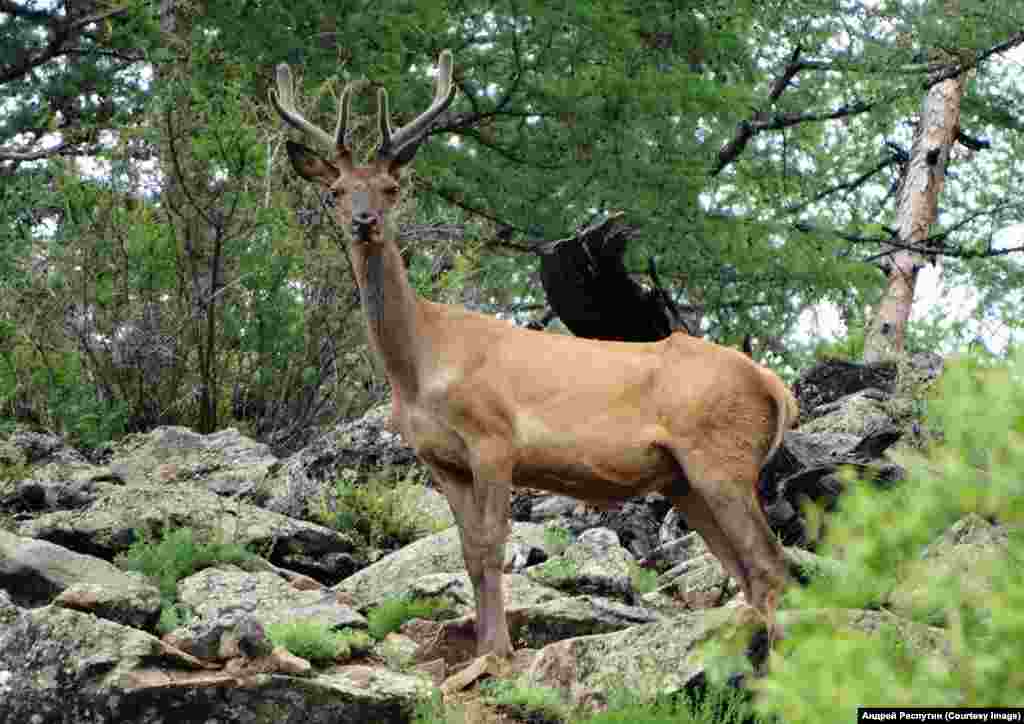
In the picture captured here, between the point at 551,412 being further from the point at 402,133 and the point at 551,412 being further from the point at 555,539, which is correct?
the point at 555,539

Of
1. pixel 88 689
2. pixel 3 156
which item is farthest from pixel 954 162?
pixel 88 689

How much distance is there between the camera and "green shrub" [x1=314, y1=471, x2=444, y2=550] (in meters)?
12.2

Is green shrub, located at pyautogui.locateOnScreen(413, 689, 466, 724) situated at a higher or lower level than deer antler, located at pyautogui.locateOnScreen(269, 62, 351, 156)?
lower

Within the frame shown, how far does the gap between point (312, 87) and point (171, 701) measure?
31.7 feet

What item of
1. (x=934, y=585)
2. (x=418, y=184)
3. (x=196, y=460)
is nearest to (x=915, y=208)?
(x=418, y=184)

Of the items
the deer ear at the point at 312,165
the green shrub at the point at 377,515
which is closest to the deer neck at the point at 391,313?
the deer ear at the point at 312,165

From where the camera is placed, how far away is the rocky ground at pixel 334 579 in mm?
7402

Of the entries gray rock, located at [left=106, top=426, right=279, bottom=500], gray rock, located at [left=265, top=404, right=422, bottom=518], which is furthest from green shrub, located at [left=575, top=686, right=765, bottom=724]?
gray rock, located at [left=106, top=426, right=279, bottom=500]

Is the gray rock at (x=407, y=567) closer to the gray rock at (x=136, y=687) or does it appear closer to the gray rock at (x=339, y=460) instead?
the gray rock at (x=339, y=460)

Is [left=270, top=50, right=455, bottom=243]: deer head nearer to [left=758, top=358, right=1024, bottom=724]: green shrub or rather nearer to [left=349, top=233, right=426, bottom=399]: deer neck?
[left=349, top=233, right=426, bottom=399]: deer neck

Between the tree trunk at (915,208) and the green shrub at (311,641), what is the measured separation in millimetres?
10048

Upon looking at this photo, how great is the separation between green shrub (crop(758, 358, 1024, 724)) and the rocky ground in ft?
0.33

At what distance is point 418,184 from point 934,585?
14181 millimetres

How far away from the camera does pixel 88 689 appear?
7254mm
